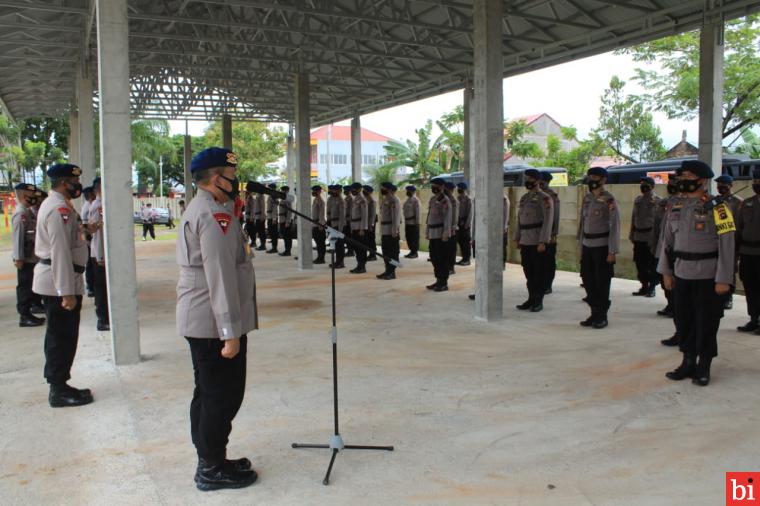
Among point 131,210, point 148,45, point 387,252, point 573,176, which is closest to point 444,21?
point 387,252

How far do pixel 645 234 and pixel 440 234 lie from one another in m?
3.05

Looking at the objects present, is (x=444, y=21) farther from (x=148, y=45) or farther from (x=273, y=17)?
(x=148, y=45)

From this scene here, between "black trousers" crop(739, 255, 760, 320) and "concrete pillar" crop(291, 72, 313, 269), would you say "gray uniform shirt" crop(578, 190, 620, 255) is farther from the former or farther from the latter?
"concrete pillar" crop(291, 72, 313, 269)

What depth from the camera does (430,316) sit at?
767cm

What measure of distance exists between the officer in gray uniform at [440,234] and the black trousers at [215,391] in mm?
6741

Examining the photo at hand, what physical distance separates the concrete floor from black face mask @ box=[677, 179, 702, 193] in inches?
61.7

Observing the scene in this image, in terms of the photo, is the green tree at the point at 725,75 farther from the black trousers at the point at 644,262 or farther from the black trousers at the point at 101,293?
the black trousers at the point at 101,293

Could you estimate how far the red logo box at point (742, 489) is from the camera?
301cm

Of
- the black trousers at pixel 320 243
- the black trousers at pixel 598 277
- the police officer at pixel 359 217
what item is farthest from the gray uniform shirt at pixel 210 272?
the black trousers at pixel 320 243

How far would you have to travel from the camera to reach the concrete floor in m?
3.15

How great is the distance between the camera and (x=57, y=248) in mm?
4305

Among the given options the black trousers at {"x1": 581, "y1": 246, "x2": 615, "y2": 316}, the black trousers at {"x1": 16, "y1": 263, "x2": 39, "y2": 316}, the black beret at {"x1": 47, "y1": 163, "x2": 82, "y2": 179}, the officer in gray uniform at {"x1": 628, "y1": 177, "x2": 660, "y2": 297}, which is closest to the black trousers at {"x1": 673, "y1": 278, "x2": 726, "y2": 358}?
the black trousers at {"x1": 581, "y1": 246, "x2": 615, "y2": 316}

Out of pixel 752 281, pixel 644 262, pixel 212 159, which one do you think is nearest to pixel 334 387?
pixel 212 159

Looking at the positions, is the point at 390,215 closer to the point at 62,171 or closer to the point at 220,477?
the point at 62,171
